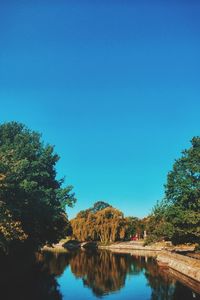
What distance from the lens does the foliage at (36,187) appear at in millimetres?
42438

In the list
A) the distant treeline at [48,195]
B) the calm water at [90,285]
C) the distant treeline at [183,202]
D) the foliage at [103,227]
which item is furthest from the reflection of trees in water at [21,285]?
the foliage at [103,227]

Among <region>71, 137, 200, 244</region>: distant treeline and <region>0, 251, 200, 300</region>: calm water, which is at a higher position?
<region>71, 137, 200, 244</region>: distant treeline

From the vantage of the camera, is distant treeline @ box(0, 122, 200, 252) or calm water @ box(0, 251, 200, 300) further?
distant treeline @ box(0, 122, 200, 252)

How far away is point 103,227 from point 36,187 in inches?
2464

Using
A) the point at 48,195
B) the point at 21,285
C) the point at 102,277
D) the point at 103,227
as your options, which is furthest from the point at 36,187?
the point at 103,227

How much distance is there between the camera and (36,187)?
47562 millimetres

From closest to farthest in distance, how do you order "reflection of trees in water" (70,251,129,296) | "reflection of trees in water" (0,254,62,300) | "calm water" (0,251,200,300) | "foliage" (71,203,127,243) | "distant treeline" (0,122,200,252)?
1. "reflection of trees in water" (0,254,62,300)
2. "calm water" (0,251,200,300)
3. "reflection of trees in water" (70,251,129,296)
4. "distant treeline" (0,122,200,252)
5. "foliage" (71,203,127,243)

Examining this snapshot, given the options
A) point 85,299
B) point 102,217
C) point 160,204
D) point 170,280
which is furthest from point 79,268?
point 102,217

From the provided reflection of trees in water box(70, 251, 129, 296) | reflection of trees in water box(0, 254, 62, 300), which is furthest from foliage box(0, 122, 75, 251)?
reflection of trees in water box(70, 251, 129, 296)

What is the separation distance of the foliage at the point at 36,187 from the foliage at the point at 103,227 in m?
48.7

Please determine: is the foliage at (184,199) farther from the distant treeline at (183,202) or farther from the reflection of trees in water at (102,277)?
the reflection of trees in water at (102,277)

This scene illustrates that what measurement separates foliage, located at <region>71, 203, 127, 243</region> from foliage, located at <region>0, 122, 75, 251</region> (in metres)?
48.7

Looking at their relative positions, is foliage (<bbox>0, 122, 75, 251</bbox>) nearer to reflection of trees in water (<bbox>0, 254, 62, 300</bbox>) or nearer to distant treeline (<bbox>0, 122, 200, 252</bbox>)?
distant treeline (<bbox>0, 122, 200, 252</bbox>)

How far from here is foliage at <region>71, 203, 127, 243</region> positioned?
106m
